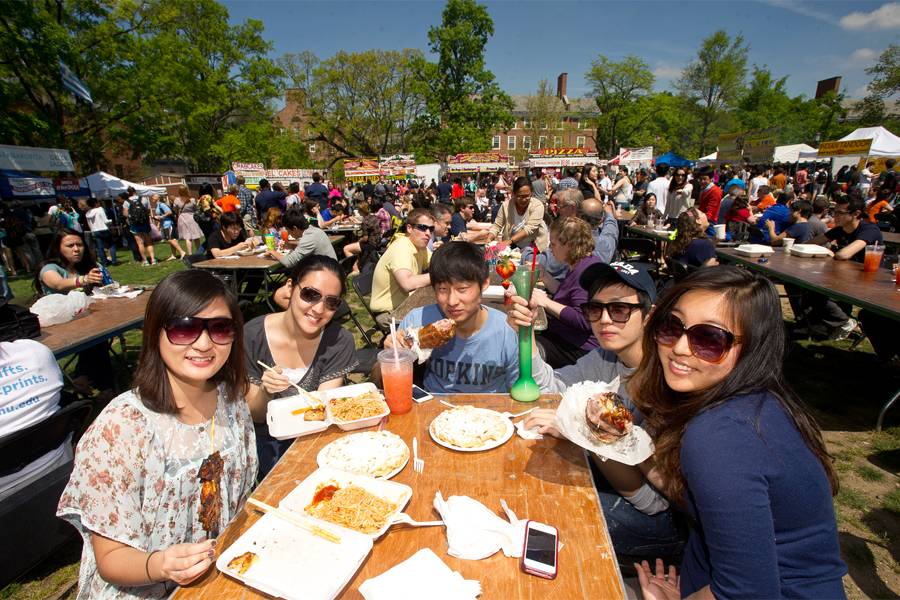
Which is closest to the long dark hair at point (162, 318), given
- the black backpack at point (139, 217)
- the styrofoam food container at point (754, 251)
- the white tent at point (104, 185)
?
the styrofoam food container at point (754, 251)

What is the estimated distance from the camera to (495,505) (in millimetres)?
1608

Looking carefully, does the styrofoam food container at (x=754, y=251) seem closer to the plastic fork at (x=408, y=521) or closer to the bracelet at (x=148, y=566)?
the plastic fork at (x=408, y=521)

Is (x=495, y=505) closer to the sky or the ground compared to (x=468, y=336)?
closer to the ground

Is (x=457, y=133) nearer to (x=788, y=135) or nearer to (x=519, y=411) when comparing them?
(x=788, y=135)

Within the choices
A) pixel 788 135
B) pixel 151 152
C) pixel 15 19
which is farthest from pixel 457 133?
pixel 788 135

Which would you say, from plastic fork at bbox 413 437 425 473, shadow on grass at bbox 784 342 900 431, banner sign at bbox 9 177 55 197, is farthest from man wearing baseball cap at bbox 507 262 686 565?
banner sign at bbox 9 177 55 197

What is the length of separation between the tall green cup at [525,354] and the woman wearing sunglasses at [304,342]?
1.18 metres

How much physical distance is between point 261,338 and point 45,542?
62.5 inches

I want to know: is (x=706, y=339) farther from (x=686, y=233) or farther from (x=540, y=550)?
(x=686, y=233)

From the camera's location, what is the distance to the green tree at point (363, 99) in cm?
4372

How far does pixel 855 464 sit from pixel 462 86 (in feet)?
160

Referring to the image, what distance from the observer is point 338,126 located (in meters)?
45.1

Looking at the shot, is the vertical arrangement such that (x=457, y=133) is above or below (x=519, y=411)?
above

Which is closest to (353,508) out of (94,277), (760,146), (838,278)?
(94,277)
